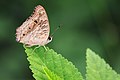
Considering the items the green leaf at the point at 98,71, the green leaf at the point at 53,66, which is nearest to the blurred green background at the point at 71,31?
A: the green leaf at the point at 98,71

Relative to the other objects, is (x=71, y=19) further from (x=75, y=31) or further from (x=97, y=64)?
(x=97, y=64)

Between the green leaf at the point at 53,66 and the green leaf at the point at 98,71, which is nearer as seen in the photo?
the green leaf at the point at 53,66

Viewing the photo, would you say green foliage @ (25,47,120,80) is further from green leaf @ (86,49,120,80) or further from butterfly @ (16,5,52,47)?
butterfly @ (16,5,52,47)

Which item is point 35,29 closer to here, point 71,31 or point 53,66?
point 53,66

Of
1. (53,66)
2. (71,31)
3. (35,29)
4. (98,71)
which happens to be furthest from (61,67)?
(71,31)

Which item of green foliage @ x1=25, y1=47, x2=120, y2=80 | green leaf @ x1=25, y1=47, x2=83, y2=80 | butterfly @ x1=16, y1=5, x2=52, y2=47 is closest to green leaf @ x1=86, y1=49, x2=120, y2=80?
green foliage @ x1=25, y1=47, x2=120, y2=80

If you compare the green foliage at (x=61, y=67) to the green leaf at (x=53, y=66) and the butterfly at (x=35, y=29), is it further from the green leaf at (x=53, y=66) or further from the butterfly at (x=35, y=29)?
the butterfly at (x=35, y=29)
